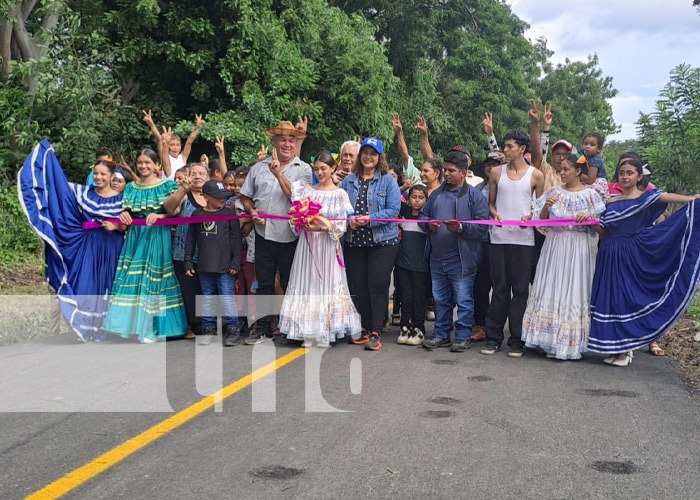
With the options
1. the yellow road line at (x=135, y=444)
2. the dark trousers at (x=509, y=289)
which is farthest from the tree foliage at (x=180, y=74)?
the yellow road line at (x=135, y=444)

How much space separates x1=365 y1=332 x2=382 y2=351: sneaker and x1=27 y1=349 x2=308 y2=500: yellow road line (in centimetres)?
147

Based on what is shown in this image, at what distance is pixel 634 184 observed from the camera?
25.7 feet

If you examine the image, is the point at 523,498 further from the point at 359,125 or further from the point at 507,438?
the point at 359,125

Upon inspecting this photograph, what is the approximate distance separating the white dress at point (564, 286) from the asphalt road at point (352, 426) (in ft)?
0.77

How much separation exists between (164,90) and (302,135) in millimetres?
9608

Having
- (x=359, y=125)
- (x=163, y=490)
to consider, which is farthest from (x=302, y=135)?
(x=359, y=125)

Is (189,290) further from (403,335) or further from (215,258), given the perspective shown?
(403,335)

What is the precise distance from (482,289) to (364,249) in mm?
Answer: 1491

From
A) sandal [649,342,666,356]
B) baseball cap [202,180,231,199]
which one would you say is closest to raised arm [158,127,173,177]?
baseball cap [202,180,231,199]

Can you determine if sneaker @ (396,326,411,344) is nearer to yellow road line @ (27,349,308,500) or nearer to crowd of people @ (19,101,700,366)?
crowd of people @ (19,101,700,366)

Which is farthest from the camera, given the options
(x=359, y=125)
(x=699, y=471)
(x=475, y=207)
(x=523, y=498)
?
(x=359, y=125)

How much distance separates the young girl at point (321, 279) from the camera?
8.42 m

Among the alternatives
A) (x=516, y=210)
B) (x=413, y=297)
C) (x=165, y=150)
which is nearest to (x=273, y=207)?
(x=413, y=297)

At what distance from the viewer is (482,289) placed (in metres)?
9.26
